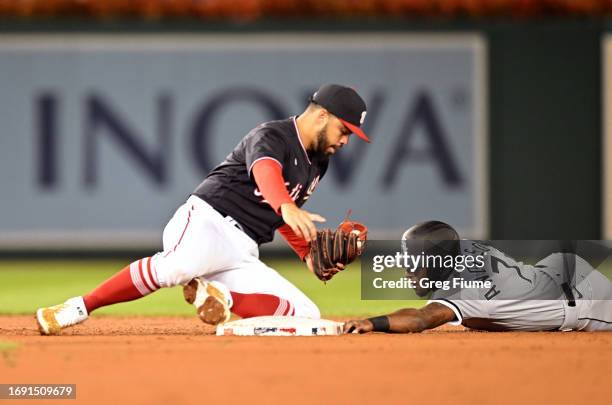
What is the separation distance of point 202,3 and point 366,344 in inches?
441

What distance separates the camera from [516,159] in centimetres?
1638

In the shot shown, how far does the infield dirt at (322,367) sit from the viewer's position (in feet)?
14.9

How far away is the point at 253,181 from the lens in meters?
6.79

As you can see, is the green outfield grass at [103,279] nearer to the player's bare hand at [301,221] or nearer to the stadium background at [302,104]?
the stadium background at [302,104]

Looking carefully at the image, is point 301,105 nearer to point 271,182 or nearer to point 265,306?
point 265,306

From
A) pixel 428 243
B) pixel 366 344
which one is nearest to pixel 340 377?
pixel 366 344

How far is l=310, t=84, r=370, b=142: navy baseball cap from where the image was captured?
657 centimetres

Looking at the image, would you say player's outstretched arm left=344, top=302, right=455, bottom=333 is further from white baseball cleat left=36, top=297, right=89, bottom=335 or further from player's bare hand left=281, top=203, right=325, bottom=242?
white baseball cleat left=36, top=297, right=89, bottom=335

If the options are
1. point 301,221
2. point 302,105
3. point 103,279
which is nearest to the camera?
point 301,221

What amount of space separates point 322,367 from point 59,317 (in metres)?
2.00

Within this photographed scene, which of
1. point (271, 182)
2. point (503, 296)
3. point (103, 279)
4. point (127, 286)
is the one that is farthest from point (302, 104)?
point (271, 182)

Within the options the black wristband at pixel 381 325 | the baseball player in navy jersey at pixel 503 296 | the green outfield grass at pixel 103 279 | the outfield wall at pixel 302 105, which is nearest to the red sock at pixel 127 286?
the baseball player in navy jersey at pixel 503 296

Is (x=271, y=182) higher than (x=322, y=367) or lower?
higher

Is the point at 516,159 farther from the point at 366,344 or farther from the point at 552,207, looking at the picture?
the point at 366,344
